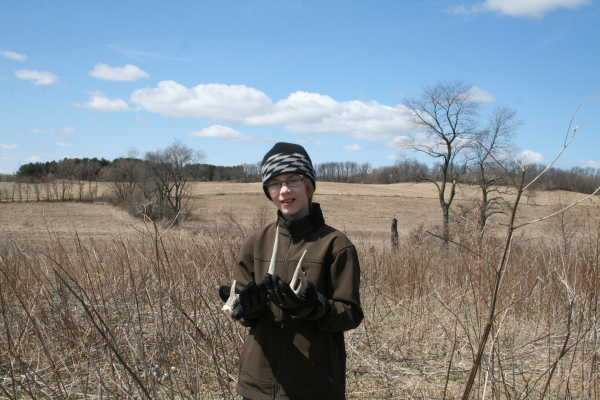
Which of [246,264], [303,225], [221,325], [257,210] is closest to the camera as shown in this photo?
[303,225]

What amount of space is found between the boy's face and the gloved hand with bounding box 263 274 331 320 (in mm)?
403

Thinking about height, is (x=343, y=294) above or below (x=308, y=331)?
above

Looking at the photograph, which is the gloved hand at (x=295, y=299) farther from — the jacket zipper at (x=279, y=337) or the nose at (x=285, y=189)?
the nose at (x=285, y=189)

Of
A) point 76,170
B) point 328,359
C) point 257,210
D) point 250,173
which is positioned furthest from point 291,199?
point 250,173

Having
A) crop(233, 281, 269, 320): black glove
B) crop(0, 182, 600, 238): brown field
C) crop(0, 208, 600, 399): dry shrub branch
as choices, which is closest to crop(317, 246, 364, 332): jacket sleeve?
crop(233, 281, 269, 320): black glove

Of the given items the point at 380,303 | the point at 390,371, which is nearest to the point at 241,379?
Answer: the point at 390,371

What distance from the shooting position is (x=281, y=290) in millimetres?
1176

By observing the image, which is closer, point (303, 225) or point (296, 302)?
point (296, 302)

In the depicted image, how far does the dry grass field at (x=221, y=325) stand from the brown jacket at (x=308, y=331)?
31 centimetres

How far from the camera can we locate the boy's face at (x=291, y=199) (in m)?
1.56

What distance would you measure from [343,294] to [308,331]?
202 mm

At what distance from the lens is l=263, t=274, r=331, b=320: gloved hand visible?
3.89 ft

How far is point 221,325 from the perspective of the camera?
2498 millimetres

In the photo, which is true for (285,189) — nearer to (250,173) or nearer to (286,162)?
(286,162)
